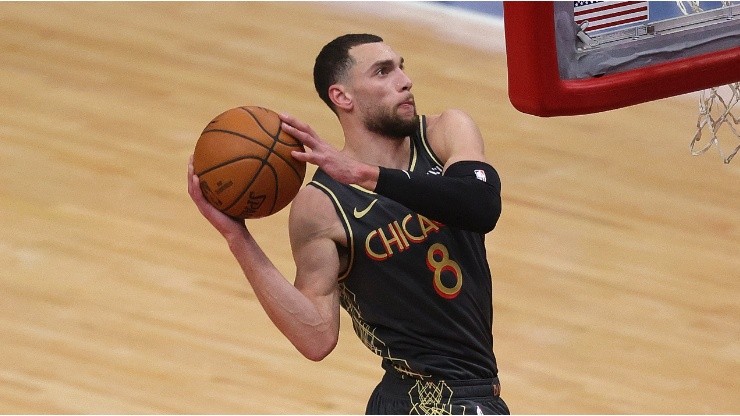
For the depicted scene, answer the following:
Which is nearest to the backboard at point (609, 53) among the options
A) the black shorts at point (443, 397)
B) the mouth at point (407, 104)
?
the mouth at point (407, 104)

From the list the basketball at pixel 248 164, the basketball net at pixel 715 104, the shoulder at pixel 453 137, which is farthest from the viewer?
the basketball net at pixel 715 104

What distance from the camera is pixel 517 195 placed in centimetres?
847

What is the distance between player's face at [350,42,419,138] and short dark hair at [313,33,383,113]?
37 millimetres

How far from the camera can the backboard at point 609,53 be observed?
3785 mm

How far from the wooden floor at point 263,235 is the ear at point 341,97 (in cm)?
224

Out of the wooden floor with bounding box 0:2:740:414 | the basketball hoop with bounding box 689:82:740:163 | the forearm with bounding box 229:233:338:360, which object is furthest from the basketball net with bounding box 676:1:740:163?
the wooden floor with bounding box 0:2:740:414

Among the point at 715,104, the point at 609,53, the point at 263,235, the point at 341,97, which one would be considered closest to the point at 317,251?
the point at 341,97

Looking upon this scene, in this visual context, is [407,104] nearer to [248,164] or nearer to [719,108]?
[248,164]

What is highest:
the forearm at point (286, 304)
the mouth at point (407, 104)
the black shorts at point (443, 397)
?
the mouth at point (407, 104)

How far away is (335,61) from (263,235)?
3.52 m

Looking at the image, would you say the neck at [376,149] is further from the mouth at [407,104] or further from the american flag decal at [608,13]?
the american flag decal at [608,13]

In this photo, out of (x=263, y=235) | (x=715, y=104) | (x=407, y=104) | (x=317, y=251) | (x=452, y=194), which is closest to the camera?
(x=452, y=194)

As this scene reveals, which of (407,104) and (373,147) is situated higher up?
(407,104)

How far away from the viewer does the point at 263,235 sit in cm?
783
